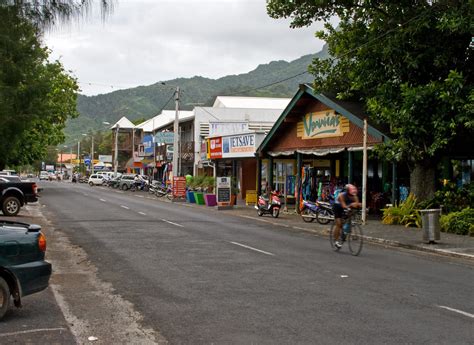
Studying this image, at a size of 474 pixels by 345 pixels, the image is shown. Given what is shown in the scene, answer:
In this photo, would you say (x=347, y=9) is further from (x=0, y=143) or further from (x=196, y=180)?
(x=196, y=180)

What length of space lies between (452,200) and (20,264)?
16832mm

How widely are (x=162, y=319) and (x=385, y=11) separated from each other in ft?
54.4

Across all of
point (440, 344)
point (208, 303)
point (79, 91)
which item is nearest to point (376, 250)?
point (208, 303)

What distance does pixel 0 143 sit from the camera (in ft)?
44.2

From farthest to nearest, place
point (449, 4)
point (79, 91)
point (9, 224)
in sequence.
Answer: point (79, 91) → point (449, 4) → point (9, 224)

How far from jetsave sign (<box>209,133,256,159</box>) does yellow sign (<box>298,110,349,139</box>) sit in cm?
553

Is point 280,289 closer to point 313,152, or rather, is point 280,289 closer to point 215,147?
point 313,152

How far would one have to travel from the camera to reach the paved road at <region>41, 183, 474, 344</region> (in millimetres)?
6617

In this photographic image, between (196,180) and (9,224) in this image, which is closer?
(9,224)

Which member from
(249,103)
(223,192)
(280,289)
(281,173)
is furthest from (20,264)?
(249,103)

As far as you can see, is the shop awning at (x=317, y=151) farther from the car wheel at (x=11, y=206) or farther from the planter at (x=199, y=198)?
the car wheel at (x=11, y=206)

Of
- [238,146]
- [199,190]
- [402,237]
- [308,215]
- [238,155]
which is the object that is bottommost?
[402,237]

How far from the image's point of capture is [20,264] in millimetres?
6992

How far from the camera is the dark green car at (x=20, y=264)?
6.88 m
